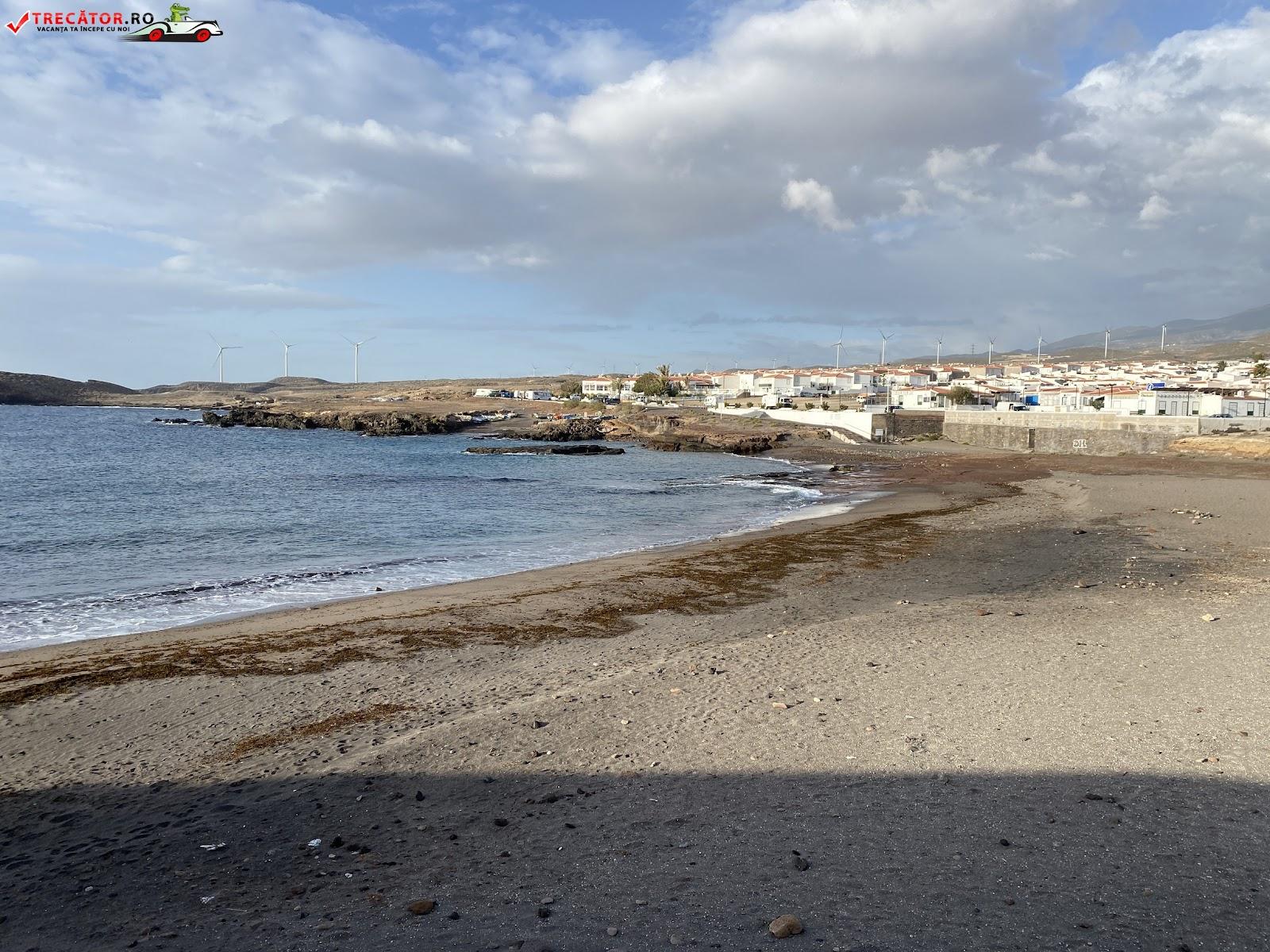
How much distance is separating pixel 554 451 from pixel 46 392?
527 ft

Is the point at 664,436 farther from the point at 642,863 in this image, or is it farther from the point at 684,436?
the point at 642,863

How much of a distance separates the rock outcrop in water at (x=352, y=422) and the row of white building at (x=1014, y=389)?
33.4 meters

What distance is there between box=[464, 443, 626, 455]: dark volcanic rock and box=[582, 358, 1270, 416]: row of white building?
105 feet

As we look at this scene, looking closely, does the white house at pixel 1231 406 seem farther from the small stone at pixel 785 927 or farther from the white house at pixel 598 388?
the white house at pixel 598 388

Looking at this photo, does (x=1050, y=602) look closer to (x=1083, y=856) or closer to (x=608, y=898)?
(x=1083, y=856)

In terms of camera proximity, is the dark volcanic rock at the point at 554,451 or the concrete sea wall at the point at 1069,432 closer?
the concrete sea wall at the point at 1069,432

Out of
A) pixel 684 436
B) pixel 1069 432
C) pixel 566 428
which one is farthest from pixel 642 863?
pixel 566 428

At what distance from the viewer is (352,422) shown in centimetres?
9094

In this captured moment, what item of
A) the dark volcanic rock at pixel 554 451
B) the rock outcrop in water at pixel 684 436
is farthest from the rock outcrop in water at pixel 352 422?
the dark volcanic rock at pixel 554 451

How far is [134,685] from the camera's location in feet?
29.9

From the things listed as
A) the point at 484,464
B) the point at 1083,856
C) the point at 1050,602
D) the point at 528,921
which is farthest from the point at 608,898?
the point at 484,464

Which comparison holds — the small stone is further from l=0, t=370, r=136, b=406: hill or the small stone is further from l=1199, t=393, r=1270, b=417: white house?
l=0, t=370, r=136, b=406: hill

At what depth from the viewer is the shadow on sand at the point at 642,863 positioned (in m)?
4.29

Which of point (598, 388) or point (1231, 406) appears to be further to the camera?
point (598, 388)
